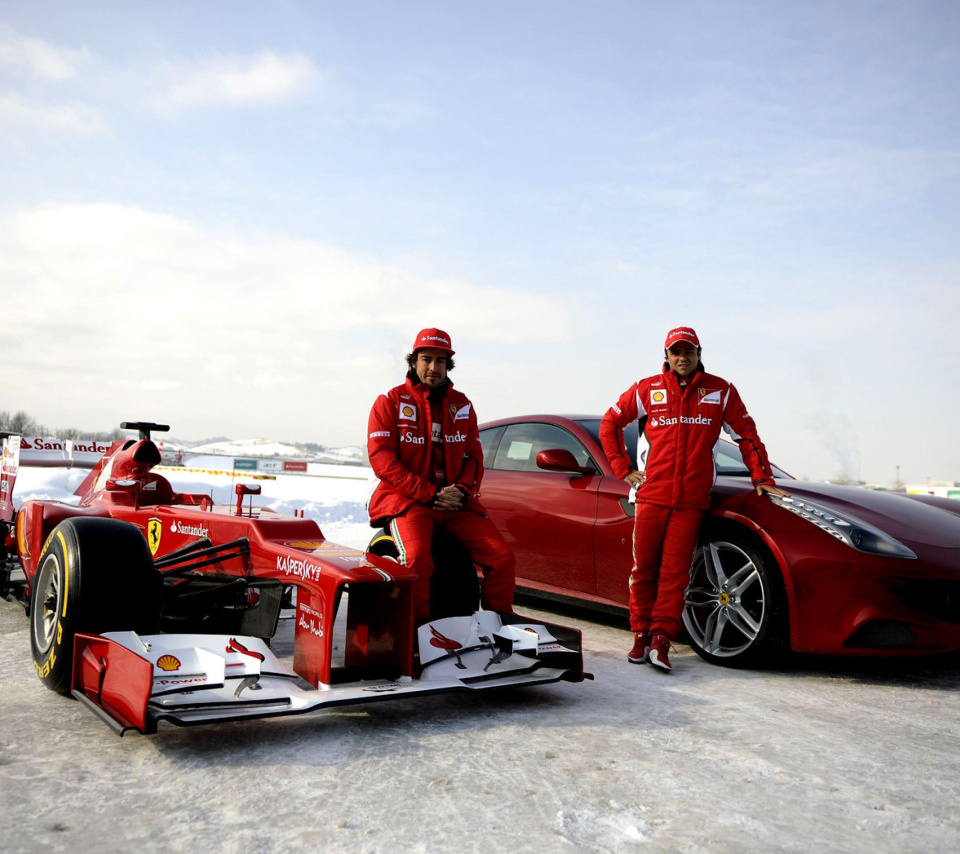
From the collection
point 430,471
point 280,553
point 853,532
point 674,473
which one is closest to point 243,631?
point 280,553

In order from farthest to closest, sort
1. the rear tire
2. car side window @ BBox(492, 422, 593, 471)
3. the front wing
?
1. car side window @ BBox(492, 422, 593, 471)
2. the rear tire
3. the front wing

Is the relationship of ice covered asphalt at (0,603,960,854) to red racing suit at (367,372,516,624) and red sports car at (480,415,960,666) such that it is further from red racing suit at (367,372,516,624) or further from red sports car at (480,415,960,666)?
red racing suit at (367,372,516,624)

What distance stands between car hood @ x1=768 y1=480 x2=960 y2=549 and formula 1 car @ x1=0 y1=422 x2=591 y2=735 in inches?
69.5

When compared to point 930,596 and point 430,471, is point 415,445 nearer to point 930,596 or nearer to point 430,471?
point 430,471

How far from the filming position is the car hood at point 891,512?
4.61 m

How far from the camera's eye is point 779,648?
4633mm

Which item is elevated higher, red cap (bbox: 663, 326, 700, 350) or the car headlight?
red cap (bbox: 663, 326, 700, 350)

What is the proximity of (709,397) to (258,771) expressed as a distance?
3.27 meters

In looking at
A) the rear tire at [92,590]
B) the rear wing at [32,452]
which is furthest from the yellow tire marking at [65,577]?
the rear wing at [32,452]

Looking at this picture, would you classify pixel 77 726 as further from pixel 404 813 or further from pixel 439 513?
pixel 439 513

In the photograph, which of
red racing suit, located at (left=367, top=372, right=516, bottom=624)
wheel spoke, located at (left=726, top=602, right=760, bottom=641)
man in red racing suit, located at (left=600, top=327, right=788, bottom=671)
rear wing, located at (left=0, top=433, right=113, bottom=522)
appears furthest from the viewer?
rear wing, located at (left=0, top=433, right=113, bottom=522)

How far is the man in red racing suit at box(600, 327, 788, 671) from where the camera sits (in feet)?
16.0

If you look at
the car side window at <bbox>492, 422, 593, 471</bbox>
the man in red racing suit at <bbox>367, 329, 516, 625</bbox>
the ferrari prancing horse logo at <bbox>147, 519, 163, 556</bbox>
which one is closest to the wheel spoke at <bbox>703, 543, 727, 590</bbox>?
the car side window at <bbox>492, 422, 593, 471</bbox>

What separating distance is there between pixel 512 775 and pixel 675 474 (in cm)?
240
